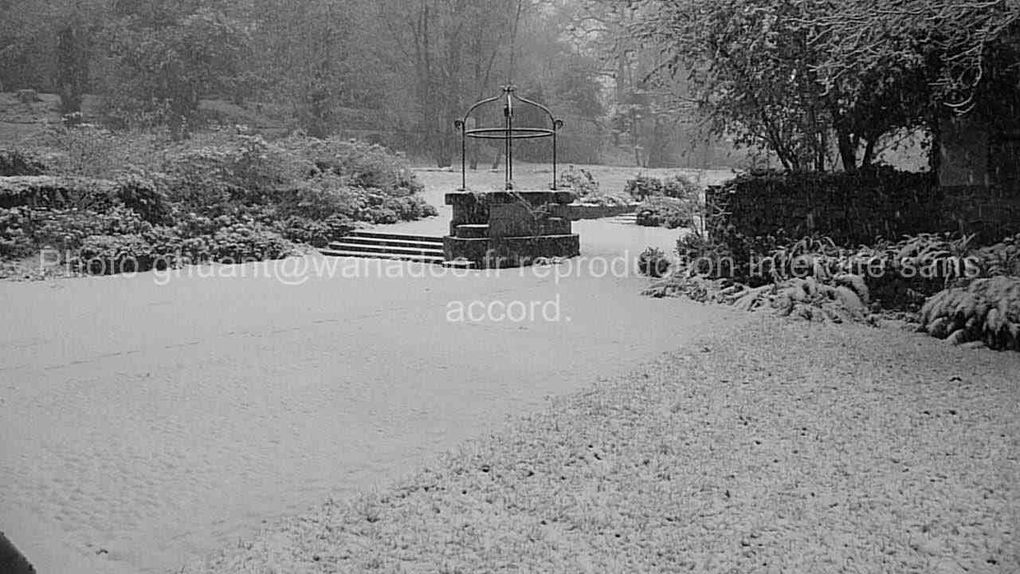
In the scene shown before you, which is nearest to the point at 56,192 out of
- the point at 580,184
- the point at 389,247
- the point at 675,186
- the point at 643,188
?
the point at 389,247

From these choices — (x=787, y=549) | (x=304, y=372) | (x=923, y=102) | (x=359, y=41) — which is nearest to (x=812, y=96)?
(x=923, y=102)

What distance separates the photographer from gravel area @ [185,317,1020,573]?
9.02 feet

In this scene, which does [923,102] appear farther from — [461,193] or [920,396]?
[461,193]

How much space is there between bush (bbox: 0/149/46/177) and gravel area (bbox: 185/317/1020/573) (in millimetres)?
11332

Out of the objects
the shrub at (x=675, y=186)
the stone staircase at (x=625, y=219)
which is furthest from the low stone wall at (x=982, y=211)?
the shrub at (x=675, y=186)

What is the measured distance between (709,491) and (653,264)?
21.0 feet

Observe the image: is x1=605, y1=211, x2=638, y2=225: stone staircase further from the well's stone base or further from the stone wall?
the stone wall

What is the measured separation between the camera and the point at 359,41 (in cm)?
2523

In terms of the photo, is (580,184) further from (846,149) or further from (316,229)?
(846,149)

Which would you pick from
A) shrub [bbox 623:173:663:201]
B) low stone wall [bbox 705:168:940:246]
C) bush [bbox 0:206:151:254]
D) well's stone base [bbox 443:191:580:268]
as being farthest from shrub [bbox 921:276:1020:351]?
shrub [bbox 623:173:663:201]

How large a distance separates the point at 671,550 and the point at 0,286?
872cm

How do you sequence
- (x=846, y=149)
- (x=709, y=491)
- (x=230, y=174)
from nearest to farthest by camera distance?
(x=709, y=491), (x=846, y=149), (x=230, y=174)

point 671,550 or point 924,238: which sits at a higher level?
point 924,238

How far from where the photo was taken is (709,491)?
330 cm
